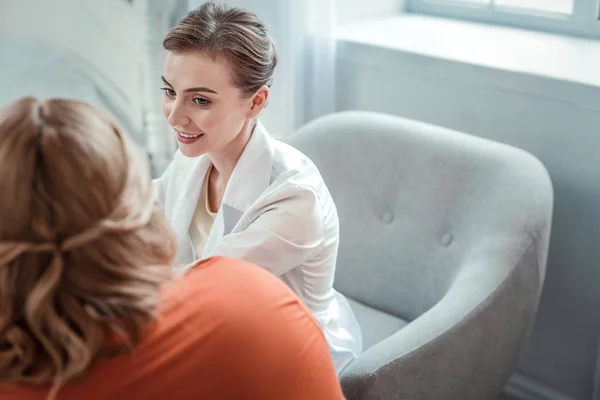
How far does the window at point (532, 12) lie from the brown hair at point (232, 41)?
994 millimetres

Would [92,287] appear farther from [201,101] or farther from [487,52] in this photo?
[487,52]

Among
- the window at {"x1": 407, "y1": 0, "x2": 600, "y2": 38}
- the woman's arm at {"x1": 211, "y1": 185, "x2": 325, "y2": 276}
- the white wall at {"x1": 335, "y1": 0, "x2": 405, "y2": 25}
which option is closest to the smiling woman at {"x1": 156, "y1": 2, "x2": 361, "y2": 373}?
the woman's arm at {"x1": 211, "y1": 185, "x2": 325, "y2": 276}

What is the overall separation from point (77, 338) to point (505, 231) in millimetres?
998

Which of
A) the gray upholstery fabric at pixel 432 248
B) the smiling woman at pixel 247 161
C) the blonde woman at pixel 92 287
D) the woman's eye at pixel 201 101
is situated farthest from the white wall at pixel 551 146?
the blonde woman at pixel 92 287

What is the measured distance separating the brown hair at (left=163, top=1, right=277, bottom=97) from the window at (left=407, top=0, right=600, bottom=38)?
994mm

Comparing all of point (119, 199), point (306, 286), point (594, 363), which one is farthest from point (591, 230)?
point (119, 199)

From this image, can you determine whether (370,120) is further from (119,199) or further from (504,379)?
(119,199)

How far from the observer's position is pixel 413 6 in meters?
2.46

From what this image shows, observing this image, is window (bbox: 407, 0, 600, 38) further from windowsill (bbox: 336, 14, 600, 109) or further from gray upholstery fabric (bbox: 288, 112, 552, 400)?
gray upholstery fabric (bbox: 288, 112, 552, 400)

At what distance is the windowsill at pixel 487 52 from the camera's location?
6.00 ft

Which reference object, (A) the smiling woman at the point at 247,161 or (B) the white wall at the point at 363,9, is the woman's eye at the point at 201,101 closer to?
(A) the smiling woman at the point at 247,161

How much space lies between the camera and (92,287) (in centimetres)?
85

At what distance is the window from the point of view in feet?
6.85

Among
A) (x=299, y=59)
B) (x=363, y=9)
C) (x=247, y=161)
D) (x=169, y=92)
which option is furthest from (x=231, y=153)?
(x=363, y=9)
